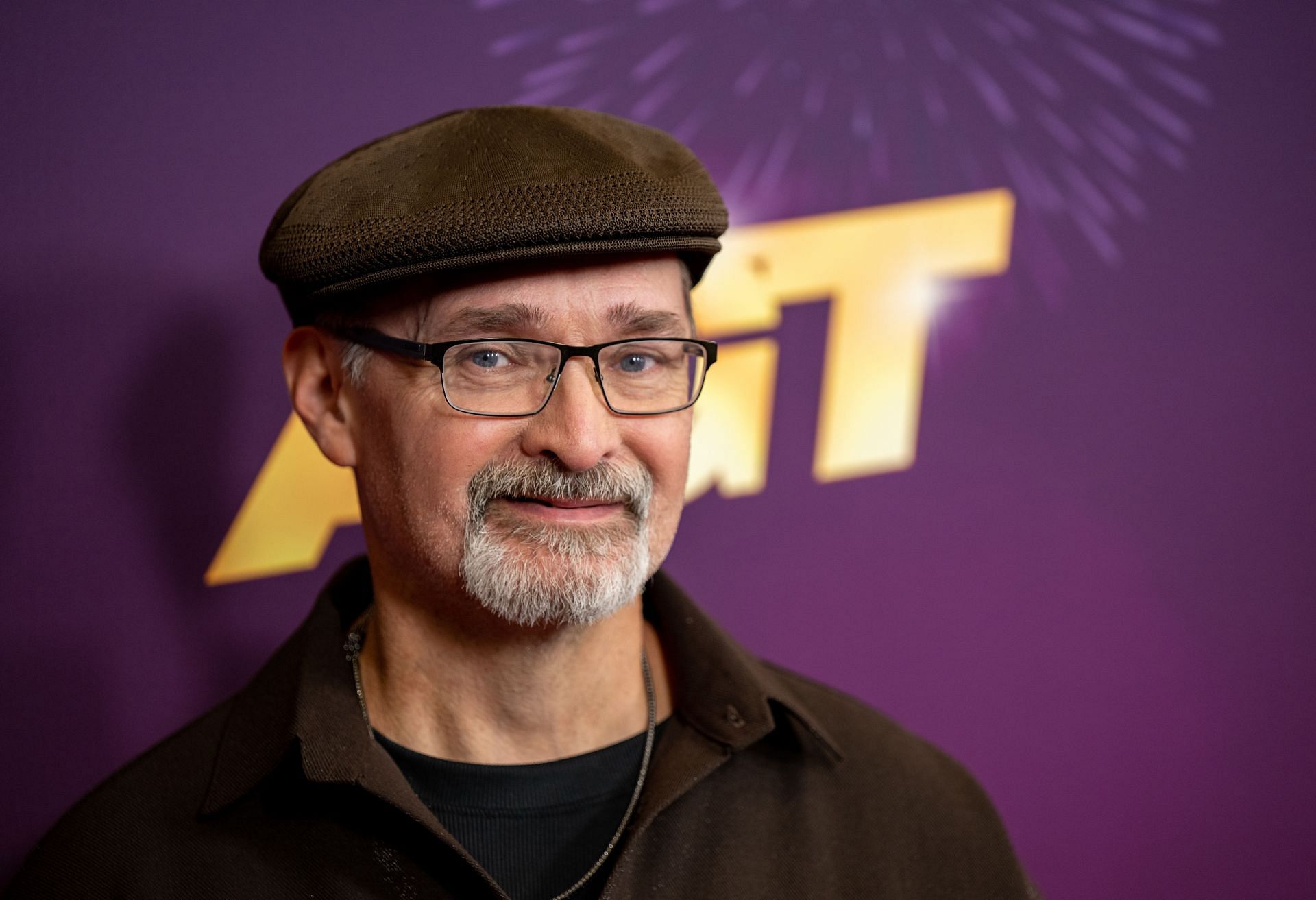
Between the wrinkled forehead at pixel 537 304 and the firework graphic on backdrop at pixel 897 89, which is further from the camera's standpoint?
the firework graphic on backdrop at pixel 897 89

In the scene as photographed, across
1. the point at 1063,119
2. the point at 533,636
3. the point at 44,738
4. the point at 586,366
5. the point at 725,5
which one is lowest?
the point at 44,738

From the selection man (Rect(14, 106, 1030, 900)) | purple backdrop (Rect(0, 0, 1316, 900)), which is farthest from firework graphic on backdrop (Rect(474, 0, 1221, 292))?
man (Rect(14, 106, 1030, 900))

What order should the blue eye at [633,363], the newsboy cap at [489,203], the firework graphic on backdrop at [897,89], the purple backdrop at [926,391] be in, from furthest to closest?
1. the firework graphic on backdrop at [897,89]
2. the purple backdrop at [926,391]
3. the blue eye at [633,363]
4. the newsboy cap at [489,203]

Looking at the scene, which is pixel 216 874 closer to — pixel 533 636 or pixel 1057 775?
pixel 533 636

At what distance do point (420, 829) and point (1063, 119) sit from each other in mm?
1485

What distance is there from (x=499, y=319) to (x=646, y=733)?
495mm

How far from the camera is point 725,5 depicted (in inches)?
72.1

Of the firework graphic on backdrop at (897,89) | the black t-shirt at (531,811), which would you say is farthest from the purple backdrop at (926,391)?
the black t-shirt at (531,811)

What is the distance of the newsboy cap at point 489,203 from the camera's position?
3.79ft

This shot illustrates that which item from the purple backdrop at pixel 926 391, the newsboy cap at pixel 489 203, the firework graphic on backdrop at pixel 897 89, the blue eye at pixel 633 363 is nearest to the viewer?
the newsboy cap at pixel 489 203

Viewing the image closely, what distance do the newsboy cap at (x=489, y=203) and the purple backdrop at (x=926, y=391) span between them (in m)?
0.40

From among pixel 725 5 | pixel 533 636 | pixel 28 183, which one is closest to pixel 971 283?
pixel 725 5

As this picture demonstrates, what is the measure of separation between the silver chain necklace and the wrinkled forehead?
0.38 metres

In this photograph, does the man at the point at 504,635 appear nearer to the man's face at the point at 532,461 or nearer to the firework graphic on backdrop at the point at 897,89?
the man's face at the point at 532,461
